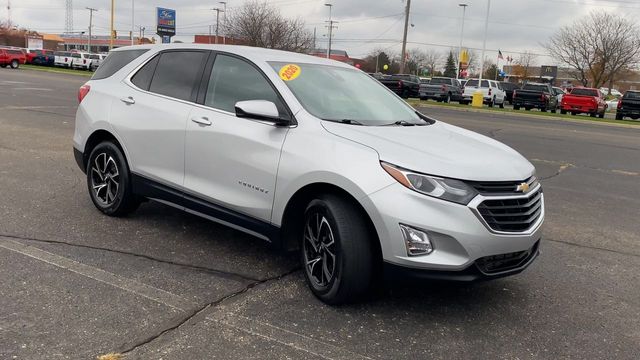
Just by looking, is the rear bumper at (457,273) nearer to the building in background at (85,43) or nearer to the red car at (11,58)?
the red car at (11,58)

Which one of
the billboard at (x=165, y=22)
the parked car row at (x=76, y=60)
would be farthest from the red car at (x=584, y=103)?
the parked car row at (x=76, y=60)

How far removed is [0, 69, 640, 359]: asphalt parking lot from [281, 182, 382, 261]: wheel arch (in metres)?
0.30

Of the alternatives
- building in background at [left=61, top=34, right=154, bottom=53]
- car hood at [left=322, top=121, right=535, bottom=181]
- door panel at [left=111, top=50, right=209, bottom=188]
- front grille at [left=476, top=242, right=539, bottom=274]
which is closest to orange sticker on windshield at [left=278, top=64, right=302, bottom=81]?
car hood at [left=322, top=121, right=535, bottom=181]

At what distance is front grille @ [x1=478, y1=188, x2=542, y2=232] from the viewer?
3473mm

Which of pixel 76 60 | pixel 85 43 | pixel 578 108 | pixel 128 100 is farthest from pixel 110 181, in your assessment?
pixel 85 43

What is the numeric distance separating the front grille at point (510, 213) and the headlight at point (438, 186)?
0.12m

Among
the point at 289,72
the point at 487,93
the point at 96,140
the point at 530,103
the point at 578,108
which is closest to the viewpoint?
the point at 289,72

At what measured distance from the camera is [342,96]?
4.57 metres

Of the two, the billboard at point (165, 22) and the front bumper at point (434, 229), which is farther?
the billboard at point (165, 22)

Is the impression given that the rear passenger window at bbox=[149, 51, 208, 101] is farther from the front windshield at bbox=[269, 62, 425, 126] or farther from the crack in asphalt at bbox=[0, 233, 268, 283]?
the crack in asphalt at bbox=[0, 233, 268, 283]

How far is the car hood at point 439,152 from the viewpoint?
11.5ft

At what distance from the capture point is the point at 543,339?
3.57m

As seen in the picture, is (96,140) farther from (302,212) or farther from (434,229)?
(434,229)

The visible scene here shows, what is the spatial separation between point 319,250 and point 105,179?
8.88 feet
